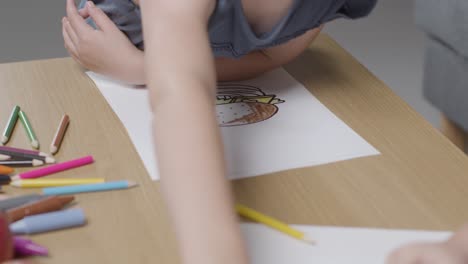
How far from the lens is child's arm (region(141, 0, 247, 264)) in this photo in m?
0.42

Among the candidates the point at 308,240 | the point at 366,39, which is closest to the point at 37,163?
the point at 308,240

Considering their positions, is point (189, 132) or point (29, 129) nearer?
point (189, 132)

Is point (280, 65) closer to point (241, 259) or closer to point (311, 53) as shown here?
point (311, 53)

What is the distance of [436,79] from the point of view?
51.8 inches

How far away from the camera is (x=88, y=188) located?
1.83 feet

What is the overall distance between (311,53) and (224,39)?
0.53ft

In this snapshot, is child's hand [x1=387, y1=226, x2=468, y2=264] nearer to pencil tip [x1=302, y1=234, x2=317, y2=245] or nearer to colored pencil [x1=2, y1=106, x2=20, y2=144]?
pencil tip [x1=302, y1=234, x2=317, y2=245]

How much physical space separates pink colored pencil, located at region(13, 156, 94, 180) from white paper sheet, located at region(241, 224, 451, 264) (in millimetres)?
145

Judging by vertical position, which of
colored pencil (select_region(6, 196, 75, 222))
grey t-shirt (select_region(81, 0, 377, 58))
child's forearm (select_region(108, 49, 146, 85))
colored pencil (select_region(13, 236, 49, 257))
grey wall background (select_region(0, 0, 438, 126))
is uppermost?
grey t-shirt (select_region(81, 0, 377, 58))

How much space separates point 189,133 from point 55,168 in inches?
6.5

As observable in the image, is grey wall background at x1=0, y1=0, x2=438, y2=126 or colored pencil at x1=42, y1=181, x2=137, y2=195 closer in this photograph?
colored pencil at x1=42, y1=181, x2=137, y2=195

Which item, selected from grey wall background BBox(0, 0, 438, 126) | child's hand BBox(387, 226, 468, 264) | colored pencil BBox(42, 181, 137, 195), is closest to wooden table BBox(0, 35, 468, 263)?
colored pencil BBox(42, 181, 137, 195)

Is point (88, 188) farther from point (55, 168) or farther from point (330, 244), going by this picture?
point (330, 244)

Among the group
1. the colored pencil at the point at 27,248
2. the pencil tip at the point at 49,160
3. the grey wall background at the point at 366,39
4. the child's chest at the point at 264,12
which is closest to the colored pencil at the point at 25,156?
the pencil tip at the point at 49,160
